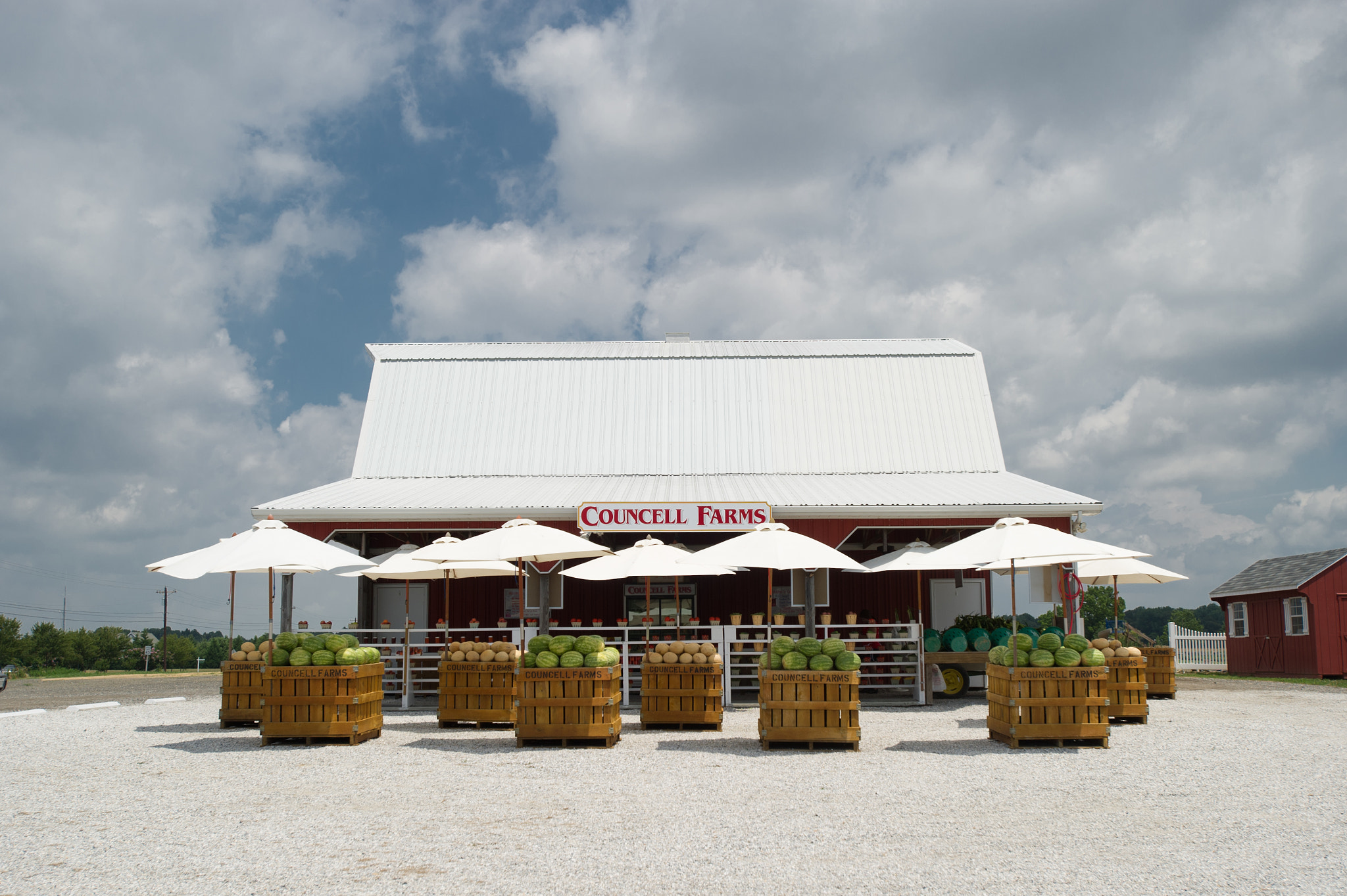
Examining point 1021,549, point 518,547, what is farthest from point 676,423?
point 1021,549

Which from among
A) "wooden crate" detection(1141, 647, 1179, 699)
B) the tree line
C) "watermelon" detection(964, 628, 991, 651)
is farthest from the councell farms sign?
the tree line

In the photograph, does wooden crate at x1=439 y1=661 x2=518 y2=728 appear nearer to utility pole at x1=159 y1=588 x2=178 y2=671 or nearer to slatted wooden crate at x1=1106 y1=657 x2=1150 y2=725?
slatted wooden crate at x1=1106 y1=657 x2=1150 y2=725

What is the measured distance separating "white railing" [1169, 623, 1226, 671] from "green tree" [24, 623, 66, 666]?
63.2m

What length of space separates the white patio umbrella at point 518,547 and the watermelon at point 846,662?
3752 mm

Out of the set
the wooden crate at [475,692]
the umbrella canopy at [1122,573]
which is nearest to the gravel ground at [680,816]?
the wooden crate at [475,692]

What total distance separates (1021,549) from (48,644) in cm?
6732

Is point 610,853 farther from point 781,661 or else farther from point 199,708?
point 199,708

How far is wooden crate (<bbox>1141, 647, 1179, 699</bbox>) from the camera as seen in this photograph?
1741 centimetres

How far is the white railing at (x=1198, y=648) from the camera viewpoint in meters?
32.8

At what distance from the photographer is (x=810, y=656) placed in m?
11.0

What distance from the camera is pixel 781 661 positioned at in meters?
11.0

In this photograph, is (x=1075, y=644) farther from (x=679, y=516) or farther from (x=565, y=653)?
(x=679, y=516)

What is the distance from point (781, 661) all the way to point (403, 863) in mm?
5939

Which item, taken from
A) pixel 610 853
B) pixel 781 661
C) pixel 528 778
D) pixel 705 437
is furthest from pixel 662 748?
pixel 705 437
